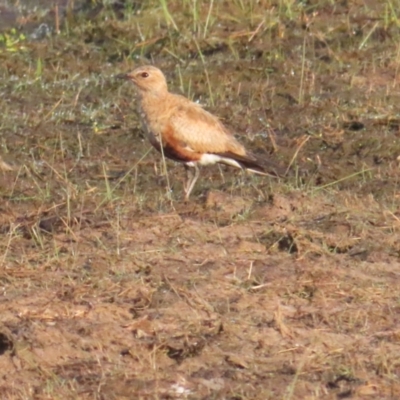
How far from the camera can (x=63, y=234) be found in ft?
23.0

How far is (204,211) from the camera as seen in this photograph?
7.47 meters

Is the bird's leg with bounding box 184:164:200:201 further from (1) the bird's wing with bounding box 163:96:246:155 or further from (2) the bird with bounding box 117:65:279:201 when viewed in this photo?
(1) the bird's wing with bounding box 163:96:246:155

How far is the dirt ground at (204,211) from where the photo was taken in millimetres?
5391

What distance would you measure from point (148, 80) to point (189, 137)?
2.21ft

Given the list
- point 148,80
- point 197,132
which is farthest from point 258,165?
point 148,80

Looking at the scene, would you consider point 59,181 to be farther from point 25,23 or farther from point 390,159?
point 25,23

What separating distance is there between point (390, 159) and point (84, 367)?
13.6 ft

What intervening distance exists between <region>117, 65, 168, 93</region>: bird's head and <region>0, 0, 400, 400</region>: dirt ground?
56 centimetres

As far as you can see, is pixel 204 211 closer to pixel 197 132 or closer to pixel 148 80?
pixel 197 132

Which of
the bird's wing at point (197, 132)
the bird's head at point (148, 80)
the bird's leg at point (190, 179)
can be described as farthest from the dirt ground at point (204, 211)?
the bird's head at point (148, 80)

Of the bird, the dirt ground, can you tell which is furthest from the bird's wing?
the dirt ground

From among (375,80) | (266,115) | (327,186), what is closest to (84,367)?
(327,186)

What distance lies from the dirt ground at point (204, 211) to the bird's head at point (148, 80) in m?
0.56

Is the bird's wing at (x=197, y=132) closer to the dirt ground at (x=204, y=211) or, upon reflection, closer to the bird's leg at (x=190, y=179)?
the bird's leg at (x=190, y=179)
